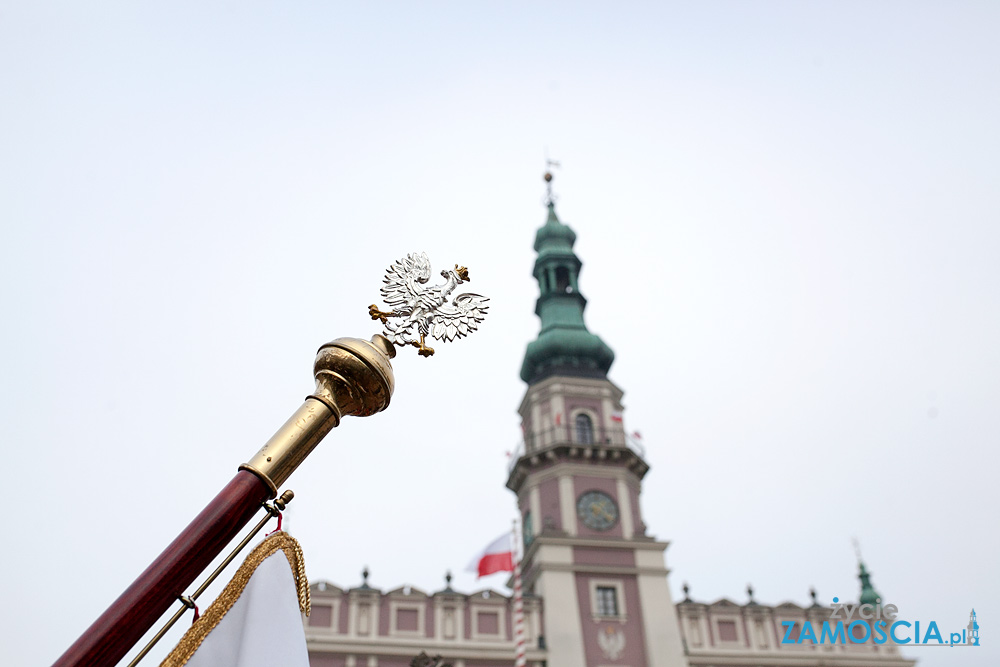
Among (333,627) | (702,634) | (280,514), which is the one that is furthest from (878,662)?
(280,514)

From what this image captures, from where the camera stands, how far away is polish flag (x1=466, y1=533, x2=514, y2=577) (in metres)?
22.5

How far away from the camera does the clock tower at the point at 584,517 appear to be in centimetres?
2403

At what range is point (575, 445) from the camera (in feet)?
90.1

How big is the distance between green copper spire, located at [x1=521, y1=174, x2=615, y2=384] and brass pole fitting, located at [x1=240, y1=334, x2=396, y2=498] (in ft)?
90.5

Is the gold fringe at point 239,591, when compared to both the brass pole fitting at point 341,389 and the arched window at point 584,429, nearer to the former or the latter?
the brass pole fitting at point 341,389

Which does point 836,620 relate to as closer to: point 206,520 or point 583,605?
point 583,605

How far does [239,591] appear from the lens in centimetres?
296

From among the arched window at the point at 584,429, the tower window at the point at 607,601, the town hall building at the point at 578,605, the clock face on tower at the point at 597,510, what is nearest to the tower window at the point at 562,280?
the town hall building at the point at 578,605

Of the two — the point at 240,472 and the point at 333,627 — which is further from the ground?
the point at 333,627

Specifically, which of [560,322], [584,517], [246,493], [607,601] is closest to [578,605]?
[607,601]

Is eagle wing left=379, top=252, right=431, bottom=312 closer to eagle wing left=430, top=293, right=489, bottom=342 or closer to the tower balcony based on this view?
eagle wing left=430, top=293, right=489, bottom=342

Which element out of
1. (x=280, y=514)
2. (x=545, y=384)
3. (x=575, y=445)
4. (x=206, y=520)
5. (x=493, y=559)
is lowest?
(x=206, y=520)

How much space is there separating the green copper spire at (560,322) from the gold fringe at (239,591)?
27688 millimetres

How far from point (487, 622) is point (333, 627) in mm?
4250
